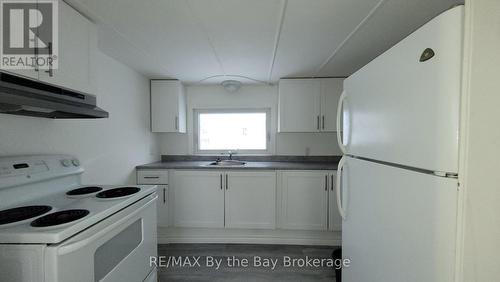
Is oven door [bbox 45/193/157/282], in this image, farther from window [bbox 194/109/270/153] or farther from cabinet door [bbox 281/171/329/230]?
window [bbox 194/109/270/153]

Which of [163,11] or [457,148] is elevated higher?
[163,11]

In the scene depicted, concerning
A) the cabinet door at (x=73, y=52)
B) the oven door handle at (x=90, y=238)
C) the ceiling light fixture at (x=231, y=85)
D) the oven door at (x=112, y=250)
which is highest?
the ceiling light fixture at (x=231, y=85)

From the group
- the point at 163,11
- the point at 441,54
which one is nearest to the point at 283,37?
the point at 163,11

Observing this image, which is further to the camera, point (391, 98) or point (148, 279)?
point (148, 279)

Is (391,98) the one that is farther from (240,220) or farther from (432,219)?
(240,220)

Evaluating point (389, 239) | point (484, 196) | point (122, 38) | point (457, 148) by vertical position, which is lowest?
point (389, 239)

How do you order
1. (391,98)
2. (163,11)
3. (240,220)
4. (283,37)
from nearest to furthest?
(391,98), (163,11), (283,37), (240,220)

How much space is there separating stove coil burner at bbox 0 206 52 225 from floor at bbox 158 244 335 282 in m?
1.31

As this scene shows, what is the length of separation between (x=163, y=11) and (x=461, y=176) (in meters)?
1.66

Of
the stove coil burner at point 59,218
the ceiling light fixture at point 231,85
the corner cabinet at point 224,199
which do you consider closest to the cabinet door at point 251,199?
the corner cabinet at point 224,199

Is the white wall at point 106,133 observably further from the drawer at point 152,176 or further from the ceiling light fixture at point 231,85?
the ceiling light fixture at point 231,85

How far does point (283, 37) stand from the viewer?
163cm

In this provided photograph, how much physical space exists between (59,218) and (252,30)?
1.58 metres

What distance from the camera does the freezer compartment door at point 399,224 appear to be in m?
0.67
